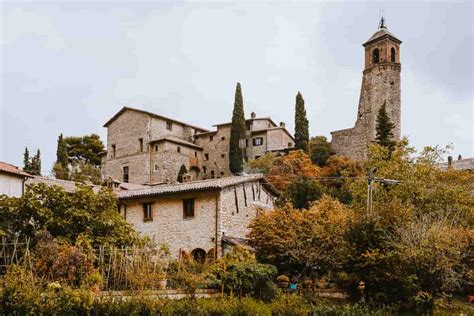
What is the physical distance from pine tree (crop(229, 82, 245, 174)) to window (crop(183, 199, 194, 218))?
1328 inches

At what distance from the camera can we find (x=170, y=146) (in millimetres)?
64062

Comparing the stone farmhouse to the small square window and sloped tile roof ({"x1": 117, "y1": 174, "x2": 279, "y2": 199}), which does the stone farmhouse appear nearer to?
the small square window

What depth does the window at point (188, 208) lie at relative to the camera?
29766mm

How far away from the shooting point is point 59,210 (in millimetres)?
21766

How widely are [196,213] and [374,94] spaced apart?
42.4m

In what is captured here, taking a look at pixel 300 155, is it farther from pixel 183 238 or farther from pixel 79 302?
pixel 79 302

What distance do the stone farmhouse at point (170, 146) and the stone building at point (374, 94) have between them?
7.32 metres

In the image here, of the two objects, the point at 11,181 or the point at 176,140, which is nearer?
the point at 11,181

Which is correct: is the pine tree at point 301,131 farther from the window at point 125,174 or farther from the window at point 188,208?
the window at point 188,208

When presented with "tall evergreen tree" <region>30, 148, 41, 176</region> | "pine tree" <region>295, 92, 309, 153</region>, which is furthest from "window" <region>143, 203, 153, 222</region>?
"tall evergreen tree" <region>30, 148, 41, 176</region>

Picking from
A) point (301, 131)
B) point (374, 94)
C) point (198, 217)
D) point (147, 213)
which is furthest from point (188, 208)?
point (374, 94)

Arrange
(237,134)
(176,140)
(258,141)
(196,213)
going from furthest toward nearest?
(258,141)
(176,140)
(237,134)
(196,213)

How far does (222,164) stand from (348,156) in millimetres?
15586

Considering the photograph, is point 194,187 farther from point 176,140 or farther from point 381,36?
point 381,36
